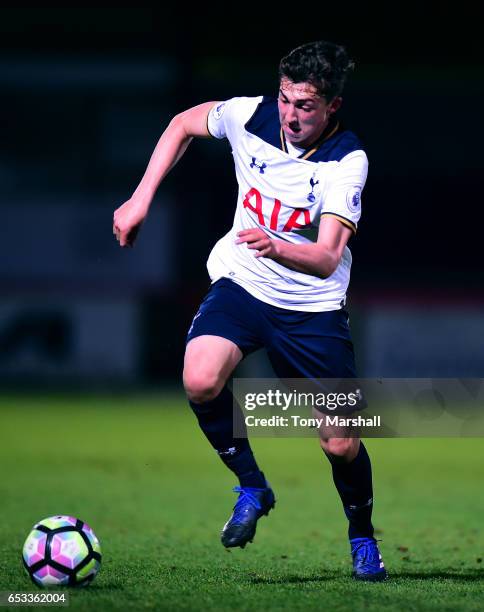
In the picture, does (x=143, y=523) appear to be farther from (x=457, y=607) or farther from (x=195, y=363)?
(x=457, y=607)

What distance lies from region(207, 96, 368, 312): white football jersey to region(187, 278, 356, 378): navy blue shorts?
0.05 m

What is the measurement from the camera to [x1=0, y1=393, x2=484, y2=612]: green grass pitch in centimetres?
474

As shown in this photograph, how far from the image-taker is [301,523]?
7.52 metres

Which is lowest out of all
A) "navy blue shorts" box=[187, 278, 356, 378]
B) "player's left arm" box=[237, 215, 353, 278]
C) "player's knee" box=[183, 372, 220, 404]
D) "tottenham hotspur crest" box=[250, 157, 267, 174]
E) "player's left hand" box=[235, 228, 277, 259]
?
"player's knee" box=[183, 372, 220, 404]

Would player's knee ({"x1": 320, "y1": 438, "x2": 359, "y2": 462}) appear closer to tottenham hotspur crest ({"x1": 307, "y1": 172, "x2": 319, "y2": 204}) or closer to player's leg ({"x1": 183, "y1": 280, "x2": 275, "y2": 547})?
player's leg ({"x1": 183, "y1": 280, "x2": 275, "y2": 547})

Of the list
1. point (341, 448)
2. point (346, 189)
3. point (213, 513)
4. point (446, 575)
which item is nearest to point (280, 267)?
point (346, 189)

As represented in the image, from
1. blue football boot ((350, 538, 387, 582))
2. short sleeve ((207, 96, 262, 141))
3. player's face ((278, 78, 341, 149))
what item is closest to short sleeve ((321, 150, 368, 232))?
player's face ((278, 78, 341, 149))

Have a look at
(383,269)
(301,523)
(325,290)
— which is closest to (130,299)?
(383,269)

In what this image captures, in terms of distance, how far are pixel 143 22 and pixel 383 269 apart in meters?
6.06

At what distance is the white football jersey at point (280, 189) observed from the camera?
500cm

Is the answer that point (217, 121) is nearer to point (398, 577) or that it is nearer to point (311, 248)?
point (311, 248)

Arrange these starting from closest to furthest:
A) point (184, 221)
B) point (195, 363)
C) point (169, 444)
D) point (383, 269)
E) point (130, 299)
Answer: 1. point (195, 363)
2. point (169, 444)
3. point (130, 299)
4. point (184, 221)
5. point (383, 269)

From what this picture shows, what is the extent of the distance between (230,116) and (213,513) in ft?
10.9

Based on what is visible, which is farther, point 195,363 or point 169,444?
point 169,444
